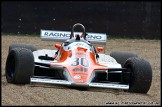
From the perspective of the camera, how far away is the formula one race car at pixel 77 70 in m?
9.71

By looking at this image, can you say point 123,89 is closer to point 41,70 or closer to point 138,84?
point 138,84

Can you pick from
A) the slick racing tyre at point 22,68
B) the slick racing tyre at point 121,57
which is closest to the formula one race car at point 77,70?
the slick racing tyre at point 22,68

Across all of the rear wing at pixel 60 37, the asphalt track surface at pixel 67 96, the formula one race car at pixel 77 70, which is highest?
the rear wing at pixel 60 37

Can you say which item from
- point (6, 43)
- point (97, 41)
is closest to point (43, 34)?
point (97, 41)

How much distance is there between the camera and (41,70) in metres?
10.6

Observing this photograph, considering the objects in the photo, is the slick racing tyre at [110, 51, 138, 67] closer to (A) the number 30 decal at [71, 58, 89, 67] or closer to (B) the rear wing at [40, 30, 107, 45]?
(B) the rear wing at [40, 30, 107, 45]

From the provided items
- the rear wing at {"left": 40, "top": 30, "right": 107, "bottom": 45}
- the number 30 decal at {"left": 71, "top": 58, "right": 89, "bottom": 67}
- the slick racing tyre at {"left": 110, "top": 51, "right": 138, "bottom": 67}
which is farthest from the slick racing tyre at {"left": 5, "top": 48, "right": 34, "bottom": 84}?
the slick racing tyre at {"left": 110, "top": 51, "right": 138, "bottom": 67}

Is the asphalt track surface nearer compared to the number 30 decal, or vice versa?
the asphalt track surface

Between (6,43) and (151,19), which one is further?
(151,19)

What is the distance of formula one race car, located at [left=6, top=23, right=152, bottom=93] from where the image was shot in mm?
9713

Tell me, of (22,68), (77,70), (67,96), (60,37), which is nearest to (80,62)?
(77,70)

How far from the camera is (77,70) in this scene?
9.92 meters

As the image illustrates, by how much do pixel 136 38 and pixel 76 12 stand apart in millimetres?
2121

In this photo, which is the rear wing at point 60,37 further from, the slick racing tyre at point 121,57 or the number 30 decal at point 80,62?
the number 30 decal at point 80,62
